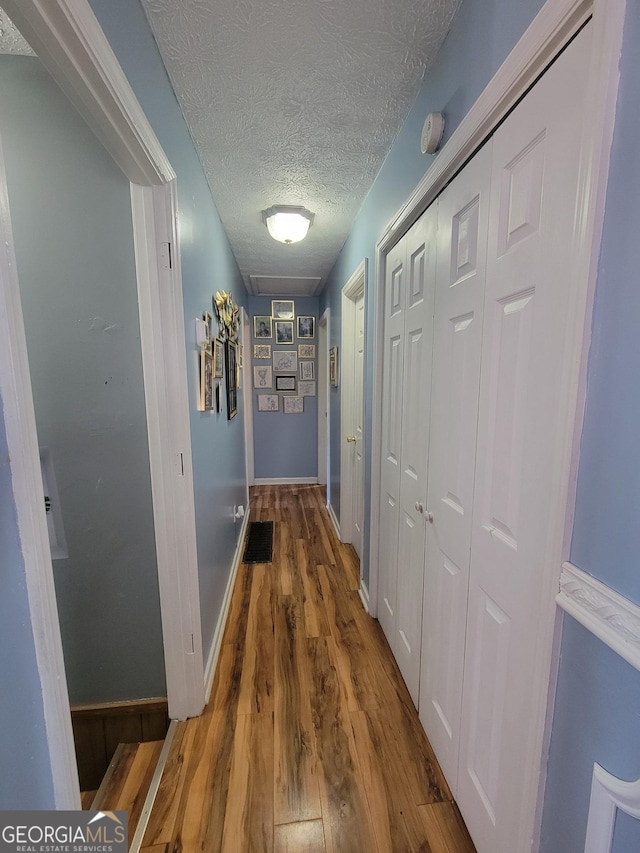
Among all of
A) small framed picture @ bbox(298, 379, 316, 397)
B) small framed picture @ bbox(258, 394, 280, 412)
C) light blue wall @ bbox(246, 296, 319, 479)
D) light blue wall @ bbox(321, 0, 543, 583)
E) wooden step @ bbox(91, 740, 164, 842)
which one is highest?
light blue wall @ bbox(321, 0, 543, 583)

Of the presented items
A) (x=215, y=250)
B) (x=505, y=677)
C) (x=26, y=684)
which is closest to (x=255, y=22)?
(x=215, y=250)

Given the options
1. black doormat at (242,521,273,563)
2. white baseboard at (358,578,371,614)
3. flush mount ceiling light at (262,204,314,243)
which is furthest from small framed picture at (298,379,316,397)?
white baseboard at (358,578,371,614)

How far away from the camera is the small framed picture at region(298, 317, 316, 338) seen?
4340mm

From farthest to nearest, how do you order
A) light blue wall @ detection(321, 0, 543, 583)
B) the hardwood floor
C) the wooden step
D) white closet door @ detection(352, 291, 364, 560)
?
white closet door @ detection(352, 291, 364, 560), the wooden step, the hardwood floor, light blue wall @ detection(321, 0, 543, 583)

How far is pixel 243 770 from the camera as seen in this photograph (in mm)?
1223

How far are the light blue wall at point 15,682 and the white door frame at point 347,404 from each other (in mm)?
2378

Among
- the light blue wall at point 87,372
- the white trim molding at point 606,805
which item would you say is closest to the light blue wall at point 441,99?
the light blue wall at point 87,372

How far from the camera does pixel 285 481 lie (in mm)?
4641

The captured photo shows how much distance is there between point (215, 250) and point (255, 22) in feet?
3.79

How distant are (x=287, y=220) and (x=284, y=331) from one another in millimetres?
2276

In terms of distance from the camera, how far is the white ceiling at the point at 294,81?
956 mm

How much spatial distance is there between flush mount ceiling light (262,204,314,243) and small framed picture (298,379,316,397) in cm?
234

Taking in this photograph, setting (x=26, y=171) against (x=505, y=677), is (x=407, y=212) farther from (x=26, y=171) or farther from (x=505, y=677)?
(x=505, y=677)

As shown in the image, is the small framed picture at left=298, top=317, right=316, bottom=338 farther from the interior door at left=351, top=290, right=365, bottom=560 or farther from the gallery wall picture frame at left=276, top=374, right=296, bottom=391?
the interior door at left=351, top=290, right=365, bottom=560
